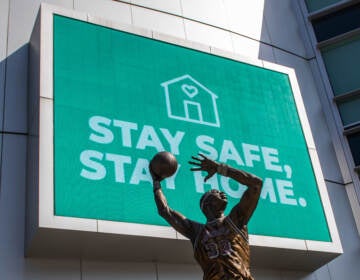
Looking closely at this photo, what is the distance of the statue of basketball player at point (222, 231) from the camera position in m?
5.43

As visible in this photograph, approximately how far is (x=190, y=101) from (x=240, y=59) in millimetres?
1935

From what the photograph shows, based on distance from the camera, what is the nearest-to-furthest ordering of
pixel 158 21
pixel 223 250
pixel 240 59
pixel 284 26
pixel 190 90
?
pixel 223 250
pixel 190 90
pixel 240 59
pixel 158 21
pixel 284 26

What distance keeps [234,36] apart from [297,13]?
2.64 meters

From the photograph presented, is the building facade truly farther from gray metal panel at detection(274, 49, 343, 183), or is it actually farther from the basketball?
the basketball

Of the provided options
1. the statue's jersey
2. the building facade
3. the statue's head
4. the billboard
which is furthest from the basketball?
the building facade

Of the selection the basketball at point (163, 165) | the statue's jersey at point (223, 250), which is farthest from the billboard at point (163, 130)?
the statue's jersey at point (223, 250)

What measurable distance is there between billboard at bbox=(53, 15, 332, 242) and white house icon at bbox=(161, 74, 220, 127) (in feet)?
0.06

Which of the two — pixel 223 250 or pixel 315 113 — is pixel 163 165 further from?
pixel 315 113

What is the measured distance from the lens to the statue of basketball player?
17.8 feet

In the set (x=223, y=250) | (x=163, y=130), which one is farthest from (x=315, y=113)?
(x=223, y=250)

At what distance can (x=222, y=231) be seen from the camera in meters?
5.63

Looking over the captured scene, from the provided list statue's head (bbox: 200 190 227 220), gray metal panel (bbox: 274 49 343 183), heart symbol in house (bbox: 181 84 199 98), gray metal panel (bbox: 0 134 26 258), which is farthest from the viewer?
gray metal panel (bbox: 274 49 343 183)

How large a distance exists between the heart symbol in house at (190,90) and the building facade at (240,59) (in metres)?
1.07

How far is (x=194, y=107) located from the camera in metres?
10.8
